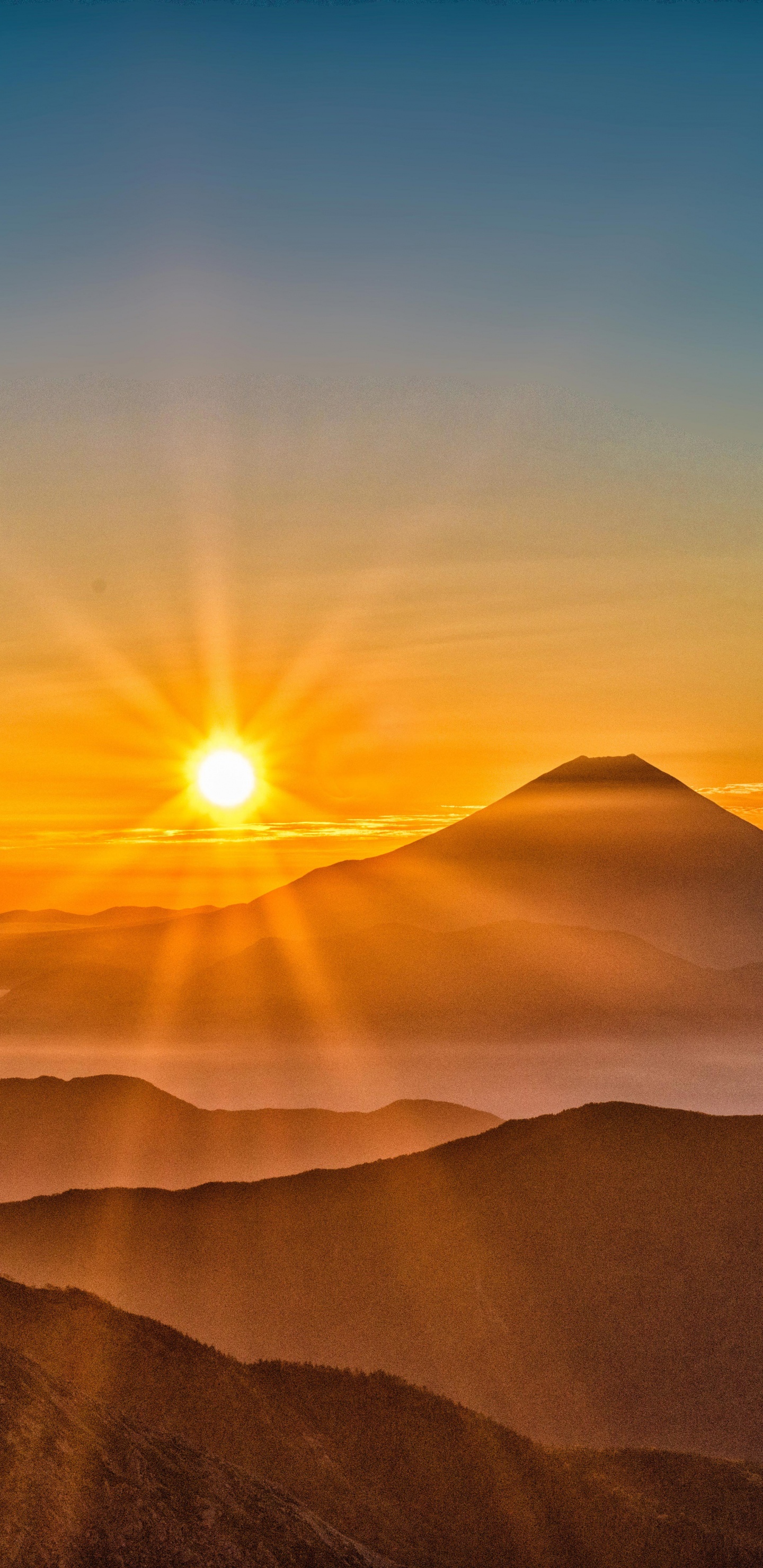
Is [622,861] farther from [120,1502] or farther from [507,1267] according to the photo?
[120,1502]

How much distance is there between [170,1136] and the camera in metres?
111

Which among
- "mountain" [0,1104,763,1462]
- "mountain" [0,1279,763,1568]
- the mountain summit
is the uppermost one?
the mountain summit

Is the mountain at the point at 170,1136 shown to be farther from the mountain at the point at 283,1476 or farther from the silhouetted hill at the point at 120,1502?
the silhouetted hill at the point at 120,1502

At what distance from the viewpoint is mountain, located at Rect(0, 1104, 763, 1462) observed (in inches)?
1975

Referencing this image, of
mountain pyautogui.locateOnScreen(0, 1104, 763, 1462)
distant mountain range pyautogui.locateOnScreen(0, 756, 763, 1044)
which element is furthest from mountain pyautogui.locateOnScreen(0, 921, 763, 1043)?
mountain pyautogui.locateOnScreen(0, 1104, 763, 1462)

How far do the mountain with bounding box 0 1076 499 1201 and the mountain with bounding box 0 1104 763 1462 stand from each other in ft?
103

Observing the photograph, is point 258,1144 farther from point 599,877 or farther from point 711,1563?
point 711,1563

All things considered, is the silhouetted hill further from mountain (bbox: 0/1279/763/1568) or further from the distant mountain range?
the distant mountain range

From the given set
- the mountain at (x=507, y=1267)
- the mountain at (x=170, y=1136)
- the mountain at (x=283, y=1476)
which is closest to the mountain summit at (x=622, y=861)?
the mountain at (x=170, y=1136)

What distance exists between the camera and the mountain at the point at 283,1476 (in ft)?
73.2

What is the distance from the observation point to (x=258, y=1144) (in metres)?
111

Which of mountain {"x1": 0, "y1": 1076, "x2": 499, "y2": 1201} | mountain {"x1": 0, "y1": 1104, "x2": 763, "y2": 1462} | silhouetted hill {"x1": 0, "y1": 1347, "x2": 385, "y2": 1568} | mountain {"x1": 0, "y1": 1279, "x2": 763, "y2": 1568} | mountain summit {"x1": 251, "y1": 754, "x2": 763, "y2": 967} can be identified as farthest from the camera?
mountain summit {"x1": 251, "y1": 754, "x2": 763, "y2": 967}

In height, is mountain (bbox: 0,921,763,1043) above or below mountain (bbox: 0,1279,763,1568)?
above

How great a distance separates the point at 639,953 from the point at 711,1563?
134 meters
